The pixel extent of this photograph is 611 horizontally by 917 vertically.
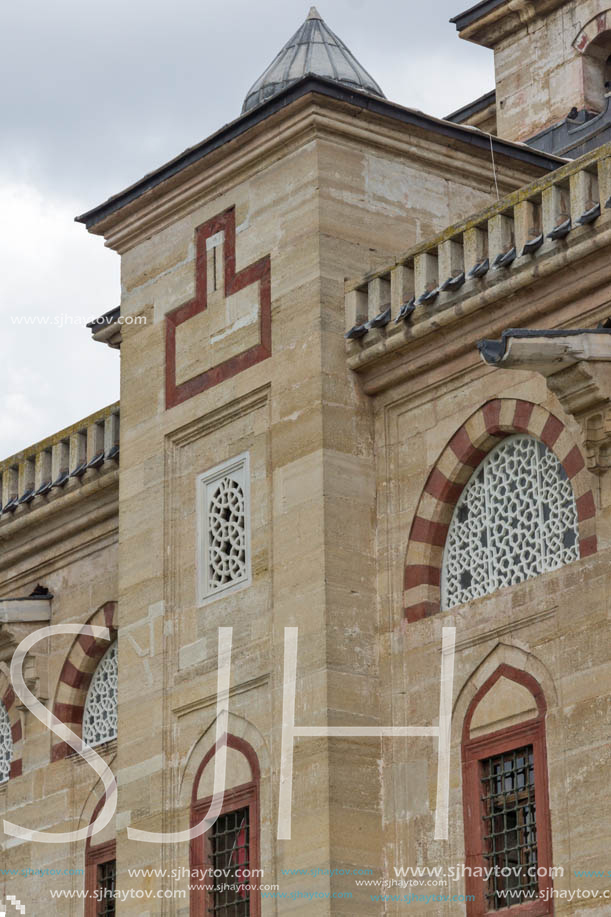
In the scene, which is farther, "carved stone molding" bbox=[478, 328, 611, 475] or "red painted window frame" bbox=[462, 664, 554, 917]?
"red painted window frame" bbox=[462, 664, 554, 917]

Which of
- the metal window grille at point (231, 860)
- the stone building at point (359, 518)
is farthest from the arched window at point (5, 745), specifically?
the metal window grille at point (231, 860)

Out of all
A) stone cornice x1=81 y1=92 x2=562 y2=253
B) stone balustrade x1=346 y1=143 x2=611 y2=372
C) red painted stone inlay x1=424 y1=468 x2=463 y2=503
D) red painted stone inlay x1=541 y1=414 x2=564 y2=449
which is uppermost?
stone cornice x1=81 y1=92 x2=562 y2=253

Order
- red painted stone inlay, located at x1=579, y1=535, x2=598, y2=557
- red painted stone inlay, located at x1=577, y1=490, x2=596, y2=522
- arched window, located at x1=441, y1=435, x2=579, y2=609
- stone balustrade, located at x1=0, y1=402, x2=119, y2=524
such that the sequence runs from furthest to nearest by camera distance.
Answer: stone balustrade, located at x1=0, y1=402, x2=119, y2=524
arched window, located at x1=441, y1=435, x2=579, y2=609
red painted stone inlay, located at x1=577, y1=490, x2=596, y2=522
red painted stone inlay, located at x1=579, y1=535, x2=598, y2=557

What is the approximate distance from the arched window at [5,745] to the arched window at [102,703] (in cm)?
133

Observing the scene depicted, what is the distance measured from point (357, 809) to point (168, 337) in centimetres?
483

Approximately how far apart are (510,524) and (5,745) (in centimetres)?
780

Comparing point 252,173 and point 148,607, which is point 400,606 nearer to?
point 148,607

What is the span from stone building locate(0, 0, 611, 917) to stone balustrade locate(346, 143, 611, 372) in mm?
24

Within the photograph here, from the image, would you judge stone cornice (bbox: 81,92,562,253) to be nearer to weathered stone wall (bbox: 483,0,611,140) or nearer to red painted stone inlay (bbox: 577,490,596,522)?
red painted stone inlay (bbox: 577,490,596,522)

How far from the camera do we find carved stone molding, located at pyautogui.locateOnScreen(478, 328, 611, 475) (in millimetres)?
15492

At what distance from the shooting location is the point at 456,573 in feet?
56.6

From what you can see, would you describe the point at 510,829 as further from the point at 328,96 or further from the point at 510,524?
the point at 328,96

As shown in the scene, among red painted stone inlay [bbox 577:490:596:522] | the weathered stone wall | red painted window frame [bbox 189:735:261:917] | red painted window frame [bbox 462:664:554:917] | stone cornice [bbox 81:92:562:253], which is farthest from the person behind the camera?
the weathered stone wall

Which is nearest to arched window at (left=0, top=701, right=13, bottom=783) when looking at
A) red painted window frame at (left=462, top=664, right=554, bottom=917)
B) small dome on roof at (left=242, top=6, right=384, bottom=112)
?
small dome on roof at (left=242, top=6, right=384, bottom=112)
